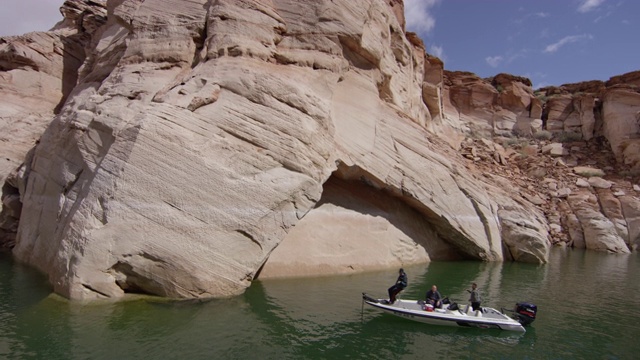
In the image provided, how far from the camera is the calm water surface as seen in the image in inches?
339

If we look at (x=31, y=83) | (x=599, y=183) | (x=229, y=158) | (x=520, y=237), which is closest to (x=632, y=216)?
(x=599, y=183)

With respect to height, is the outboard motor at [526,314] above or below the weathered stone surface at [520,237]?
below

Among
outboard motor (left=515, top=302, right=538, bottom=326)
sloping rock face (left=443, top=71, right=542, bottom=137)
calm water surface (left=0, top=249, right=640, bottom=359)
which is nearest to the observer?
calm water surface (left=0, top=249, right=640, bottom=359)

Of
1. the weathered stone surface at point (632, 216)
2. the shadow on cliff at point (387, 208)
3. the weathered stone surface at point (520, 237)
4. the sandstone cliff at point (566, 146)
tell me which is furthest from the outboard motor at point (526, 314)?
the weathered stone surface at point (632, 216)

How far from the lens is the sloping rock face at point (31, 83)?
1775cm

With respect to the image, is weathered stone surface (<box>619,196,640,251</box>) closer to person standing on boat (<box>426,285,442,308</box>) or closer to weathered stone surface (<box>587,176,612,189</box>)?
weathered stone surface (<box>587,176,612,189</box>)

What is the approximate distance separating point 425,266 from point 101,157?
14.1 m

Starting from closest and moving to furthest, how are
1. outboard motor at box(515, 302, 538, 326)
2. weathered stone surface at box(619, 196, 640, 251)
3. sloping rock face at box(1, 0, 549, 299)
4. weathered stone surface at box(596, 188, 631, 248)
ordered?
1. outboard motor at box(515, 302, 538, 326)
2. sloping rock face at box(1, 0, 549, 299)
3. weathered stone surface at box(619, 196, 640, 251)
4. weathered stone surface at box(596, 188, 631, 248)

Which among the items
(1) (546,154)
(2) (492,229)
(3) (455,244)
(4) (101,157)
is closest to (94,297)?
(4) (101,157)

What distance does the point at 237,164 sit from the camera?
13.0 meters

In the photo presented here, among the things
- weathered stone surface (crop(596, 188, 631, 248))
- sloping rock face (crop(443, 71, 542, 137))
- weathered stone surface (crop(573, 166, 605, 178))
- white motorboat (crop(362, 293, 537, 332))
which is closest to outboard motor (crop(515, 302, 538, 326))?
white motorboat (crop(362, 293, 537, 332))

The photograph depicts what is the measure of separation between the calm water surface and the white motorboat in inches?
8.2

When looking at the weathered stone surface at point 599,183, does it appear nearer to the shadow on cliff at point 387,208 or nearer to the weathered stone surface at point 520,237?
the weathered stone surface at point 520,237

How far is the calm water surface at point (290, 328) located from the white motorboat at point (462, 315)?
21cm
